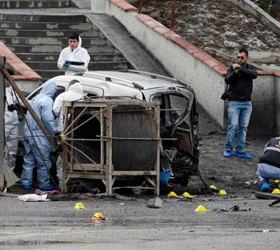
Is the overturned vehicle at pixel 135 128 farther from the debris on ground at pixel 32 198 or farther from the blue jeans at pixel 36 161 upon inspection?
the blue jeans at pixel 36 161

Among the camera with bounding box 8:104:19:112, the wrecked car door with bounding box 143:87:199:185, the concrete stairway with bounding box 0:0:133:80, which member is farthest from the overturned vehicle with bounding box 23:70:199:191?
the concrete stairway with bounding box 0:0:133:80

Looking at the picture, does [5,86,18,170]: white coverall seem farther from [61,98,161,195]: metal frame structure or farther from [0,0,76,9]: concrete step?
[0,0,76,9]: concrete step

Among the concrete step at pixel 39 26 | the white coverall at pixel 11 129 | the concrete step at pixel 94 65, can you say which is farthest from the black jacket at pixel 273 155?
the concrete step at pixel 39 26

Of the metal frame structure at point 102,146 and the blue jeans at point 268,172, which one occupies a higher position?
the metal frame structure at point 102,146

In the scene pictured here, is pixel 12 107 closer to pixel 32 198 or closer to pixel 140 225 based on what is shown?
pixel 32 198

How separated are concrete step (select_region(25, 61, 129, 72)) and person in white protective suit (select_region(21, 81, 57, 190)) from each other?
6.48m

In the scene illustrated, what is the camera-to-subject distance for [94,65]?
73.3 ft

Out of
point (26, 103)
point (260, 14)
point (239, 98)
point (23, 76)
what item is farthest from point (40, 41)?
point (26, 103)

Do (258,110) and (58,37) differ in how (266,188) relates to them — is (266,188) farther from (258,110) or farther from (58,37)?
(58,37)

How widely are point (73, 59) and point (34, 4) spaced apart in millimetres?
10247

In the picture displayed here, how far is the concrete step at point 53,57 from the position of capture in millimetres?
22516

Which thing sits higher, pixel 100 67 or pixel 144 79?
pixel 144 79

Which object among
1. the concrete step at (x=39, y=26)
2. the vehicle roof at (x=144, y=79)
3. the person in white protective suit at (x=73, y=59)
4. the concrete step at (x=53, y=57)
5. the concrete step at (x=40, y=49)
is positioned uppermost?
the vehicle roof at (x=144, y=79)

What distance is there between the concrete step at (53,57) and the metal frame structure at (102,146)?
814 centimetres
